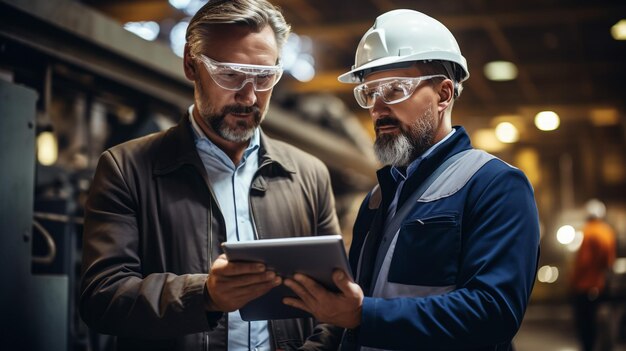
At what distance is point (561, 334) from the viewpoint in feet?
40.5

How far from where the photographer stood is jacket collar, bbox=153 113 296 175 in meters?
2.58

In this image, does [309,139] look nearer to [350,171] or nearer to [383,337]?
[350,171]

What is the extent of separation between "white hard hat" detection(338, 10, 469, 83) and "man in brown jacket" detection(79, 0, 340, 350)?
1.24 feet

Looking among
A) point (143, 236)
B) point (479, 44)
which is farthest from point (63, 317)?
point (479, 44)

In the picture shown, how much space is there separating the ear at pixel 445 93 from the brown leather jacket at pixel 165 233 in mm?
701

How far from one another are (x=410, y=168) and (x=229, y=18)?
84 cm

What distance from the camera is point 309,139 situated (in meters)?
9.71

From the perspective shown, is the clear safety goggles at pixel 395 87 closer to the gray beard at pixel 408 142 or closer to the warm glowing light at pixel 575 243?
the gray beard at pixel 408 142

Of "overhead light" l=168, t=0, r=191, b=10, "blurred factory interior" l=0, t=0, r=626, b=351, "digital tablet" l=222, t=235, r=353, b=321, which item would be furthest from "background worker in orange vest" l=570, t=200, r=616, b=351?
"digital tablet" l=222, t=235, r=353, b=321

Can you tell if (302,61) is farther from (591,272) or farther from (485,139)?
(485,139)

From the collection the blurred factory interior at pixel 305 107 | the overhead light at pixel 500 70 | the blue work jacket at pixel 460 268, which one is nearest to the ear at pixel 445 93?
the blue work jacket at pixel 460 268

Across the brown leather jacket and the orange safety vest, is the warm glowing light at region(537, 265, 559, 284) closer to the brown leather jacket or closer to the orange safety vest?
the orange safety vest

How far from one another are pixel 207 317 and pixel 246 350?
332 millimetres

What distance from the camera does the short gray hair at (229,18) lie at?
8.64 ft
